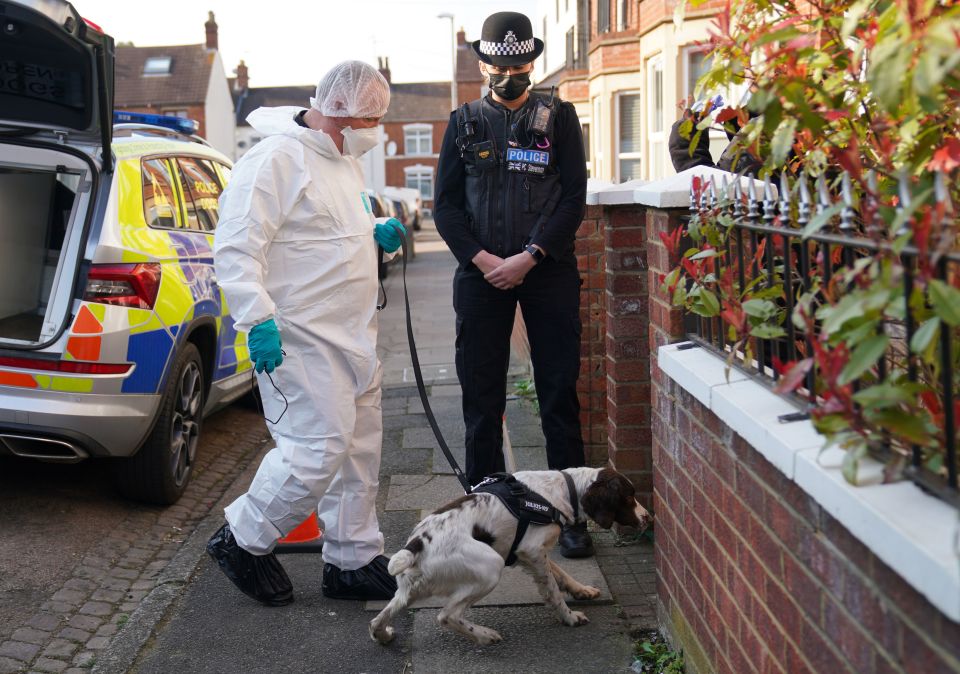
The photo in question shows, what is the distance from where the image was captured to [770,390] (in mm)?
2795

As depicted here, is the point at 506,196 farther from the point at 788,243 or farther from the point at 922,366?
the point at 922,366

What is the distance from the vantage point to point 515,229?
4.74 meters

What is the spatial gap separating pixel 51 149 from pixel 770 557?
424 centimetres

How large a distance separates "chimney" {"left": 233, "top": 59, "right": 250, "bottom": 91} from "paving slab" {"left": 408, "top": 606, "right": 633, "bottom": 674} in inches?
3016

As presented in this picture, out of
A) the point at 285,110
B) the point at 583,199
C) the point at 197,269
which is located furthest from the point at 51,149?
the point at 583,199

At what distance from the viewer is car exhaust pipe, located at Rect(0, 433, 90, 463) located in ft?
16.9

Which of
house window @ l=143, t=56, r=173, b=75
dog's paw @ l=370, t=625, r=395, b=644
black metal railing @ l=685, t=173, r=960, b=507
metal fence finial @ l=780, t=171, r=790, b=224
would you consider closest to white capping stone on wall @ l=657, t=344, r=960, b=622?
black metal railing @ l=685, t=173, r=960, b=507

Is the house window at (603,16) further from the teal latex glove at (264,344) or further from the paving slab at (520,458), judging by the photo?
the teal latex glove at (264,344)

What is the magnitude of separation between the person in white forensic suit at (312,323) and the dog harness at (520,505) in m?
0.67

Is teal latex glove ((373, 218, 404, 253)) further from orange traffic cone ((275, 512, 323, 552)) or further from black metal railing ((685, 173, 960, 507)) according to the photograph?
black metal railing ((685, 173, 960, 507))

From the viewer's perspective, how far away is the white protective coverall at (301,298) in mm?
4137

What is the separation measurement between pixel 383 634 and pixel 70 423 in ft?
6.80

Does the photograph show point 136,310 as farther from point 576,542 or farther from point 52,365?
point 576,542

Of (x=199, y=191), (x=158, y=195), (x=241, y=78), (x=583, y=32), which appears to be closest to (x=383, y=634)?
(x=158, y=195)
